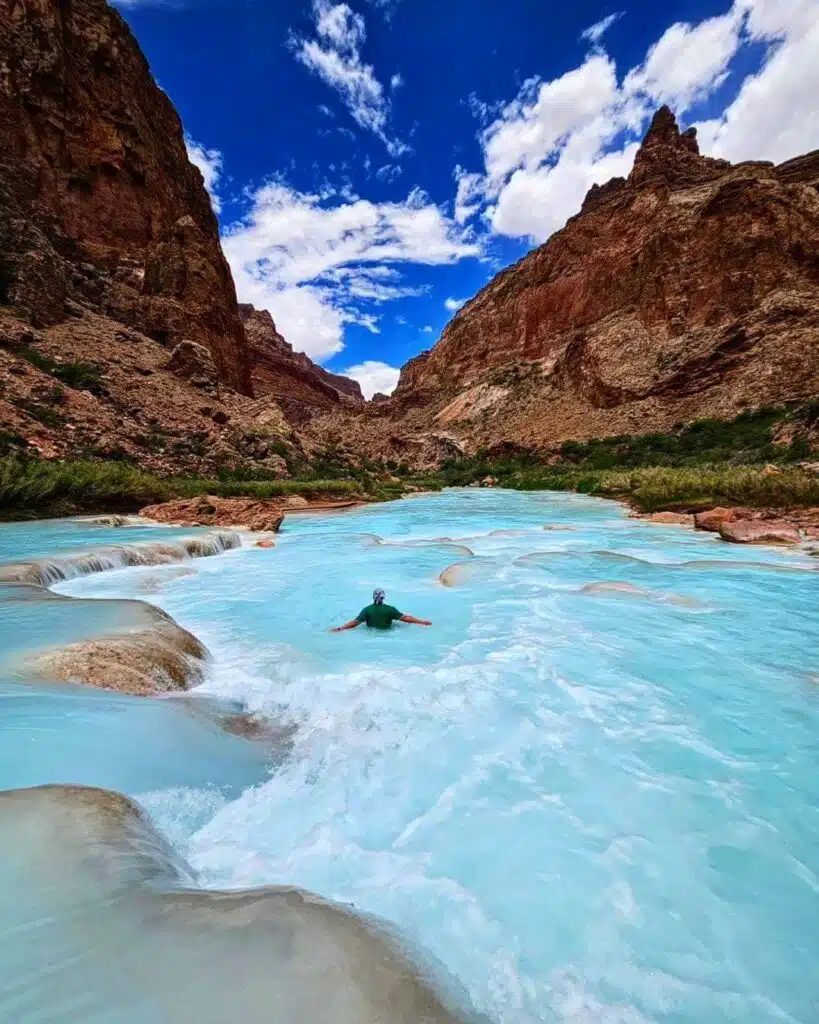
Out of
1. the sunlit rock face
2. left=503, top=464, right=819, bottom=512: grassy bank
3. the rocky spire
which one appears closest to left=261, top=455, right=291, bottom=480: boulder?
left=503, top=464, right=819, bottom=512: grassy bank

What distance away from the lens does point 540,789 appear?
317cm

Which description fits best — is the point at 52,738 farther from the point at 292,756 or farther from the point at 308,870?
the point at 308,870

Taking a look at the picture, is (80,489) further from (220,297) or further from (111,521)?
(220,297)

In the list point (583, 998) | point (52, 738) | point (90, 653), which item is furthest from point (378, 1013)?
point (90, 653)

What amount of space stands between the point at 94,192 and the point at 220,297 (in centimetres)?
961

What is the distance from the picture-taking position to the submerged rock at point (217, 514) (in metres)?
15.5

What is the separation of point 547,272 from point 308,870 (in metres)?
76.0

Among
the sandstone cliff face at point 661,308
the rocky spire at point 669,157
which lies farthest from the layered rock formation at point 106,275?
the rocky spire at point 669,157

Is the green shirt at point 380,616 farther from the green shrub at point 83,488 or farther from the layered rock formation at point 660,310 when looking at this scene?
the layered rock formation at point 660,310

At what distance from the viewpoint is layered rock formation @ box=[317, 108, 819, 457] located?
42.2 meters

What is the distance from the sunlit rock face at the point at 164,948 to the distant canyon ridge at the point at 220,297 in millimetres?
19600

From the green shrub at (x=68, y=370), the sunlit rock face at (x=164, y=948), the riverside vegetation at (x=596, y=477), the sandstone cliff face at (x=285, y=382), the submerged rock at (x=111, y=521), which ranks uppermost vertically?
the sandstone cliff face at (x=285, y=382)

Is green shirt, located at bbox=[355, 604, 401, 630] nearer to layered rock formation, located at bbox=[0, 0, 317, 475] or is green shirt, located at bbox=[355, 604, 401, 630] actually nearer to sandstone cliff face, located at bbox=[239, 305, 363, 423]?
layered rock formation, located at bbox=[0, 0, 317, 475]

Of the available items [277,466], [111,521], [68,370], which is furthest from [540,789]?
[68,370]
